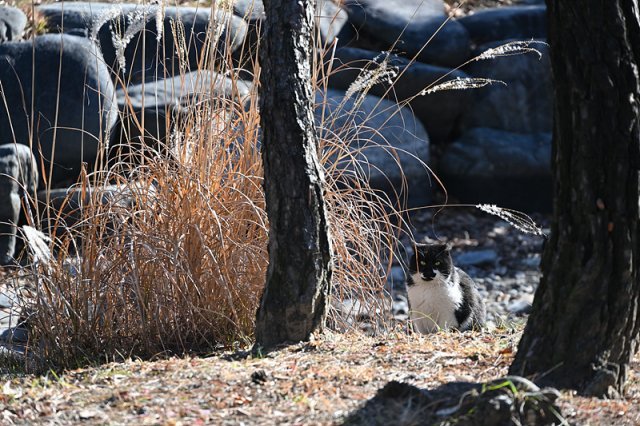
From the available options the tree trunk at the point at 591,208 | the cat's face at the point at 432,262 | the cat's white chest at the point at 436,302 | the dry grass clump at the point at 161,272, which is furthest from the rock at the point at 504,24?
the tree trunk at the point at 591,208

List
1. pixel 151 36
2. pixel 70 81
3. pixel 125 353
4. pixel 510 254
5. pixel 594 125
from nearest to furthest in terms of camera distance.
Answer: pixel 594 125 < pixel 125 353 < pixel 70 81 < pixel 151 36 < pixel 510 254

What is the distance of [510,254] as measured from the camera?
31.2 ft

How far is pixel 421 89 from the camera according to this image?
1035 centimetres

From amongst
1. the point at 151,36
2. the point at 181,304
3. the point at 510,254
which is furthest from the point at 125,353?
the point at 510,254

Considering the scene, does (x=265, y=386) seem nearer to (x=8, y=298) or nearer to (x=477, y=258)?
(x=8, y=298)

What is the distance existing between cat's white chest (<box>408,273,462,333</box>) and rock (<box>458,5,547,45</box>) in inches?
263

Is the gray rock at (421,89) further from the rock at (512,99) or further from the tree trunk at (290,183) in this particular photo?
the tree trunk at (290,183)

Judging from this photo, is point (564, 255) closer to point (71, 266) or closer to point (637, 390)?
point (637, 390)

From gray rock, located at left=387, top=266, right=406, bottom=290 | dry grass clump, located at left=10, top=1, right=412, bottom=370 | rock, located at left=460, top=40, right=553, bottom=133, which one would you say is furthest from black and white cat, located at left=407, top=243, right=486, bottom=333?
rock, located at left=460, top=40, right=553, bottom=133

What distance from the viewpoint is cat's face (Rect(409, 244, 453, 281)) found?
534cm

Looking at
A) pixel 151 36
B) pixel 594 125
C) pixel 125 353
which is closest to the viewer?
pixel 594 125

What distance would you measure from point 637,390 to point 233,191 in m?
2.06

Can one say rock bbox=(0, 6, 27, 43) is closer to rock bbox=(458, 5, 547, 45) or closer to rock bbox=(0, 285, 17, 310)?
rock bbox=(0, 285, 17, 310)

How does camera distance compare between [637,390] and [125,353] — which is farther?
[125,353]
